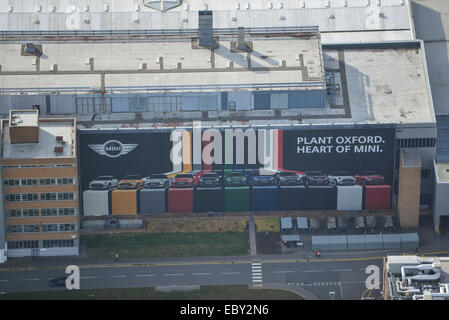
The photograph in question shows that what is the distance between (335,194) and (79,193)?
1728 inches

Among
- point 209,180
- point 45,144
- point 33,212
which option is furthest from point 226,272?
point 45,144

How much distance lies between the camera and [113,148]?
16712 cm

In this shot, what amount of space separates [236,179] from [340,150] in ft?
60.9

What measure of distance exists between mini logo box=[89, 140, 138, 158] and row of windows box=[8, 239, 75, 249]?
16.2 metres

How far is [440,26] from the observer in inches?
7525

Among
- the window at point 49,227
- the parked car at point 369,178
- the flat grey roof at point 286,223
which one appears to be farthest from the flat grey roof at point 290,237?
the window at point 49,227

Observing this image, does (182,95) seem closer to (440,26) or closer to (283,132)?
(283,132)

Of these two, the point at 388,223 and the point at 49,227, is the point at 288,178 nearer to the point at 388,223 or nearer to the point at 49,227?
the point at 388,223

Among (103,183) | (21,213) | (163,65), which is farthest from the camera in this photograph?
(163,65)

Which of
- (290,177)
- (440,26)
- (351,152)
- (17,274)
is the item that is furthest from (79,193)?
(440,26)

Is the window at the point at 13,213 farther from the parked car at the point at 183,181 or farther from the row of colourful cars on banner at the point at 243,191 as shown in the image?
the parked car at the point at 183,181

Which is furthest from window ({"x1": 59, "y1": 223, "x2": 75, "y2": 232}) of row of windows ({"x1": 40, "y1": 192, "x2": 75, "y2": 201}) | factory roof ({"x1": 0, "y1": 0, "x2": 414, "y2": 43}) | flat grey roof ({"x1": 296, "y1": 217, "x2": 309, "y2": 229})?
factory roof ({"x1": 0, "y1": 0, "x2": 414, "y2": 43})

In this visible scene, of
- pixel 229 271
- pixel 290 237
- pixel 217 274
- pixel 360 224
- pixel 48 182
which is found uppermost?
pixel 48 182

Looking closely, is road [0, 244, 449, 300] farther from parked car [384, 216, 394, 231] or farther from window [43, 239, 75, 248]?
parked car [384, 216, 394, 231]
